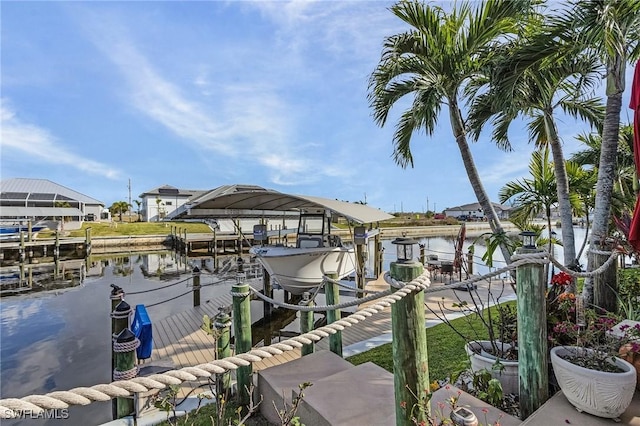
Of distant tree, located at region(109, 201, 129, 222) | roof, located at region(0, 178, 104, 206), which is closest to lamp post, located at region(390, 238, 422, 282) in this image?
roof, located at region(0, 178, 104, 206)

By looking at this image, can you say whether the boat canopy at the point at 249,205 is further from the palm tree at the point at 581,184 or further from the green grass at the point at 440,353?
the palm tree at the point at 581,184

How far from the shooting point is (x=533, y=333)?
2.09m


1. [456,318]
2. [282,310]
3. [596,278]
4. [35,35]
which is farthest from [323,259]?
[35,35]

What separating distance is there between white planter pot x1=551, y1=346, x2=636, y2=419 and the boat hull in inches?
241

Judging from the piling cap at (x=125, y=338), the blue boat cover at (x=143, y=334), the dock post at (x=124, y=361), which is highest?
the piling cap at (x=125, y=338)

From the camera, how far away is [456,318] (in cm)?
623

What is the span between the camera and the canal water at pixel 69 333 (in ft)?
16.6

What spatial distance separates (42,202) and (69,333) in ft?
136

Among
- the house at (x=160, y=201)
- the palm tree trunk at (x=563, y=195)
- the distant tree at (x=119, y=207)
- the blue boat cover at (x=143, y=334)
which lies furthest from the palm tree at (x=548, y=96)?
the distant tree at (x=119, y=207)

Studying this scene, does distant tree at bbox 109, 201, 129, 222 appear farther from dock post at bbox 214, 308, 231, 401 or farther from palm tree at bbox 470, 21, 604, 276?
palm tree at bbox 470, 21, 604, 276

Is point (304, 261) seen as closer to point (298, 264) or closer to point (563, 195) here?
point (298, 264)

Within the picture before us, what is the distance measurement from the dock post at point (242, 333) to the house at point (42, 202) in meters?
39.1

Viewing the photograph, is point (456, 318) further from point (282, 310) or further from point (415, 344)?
point (415, 344)

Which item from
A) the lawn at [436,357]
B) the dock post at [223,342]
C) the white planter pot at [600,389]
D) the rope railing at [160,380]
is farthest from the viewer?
the dock post at [223,342]
